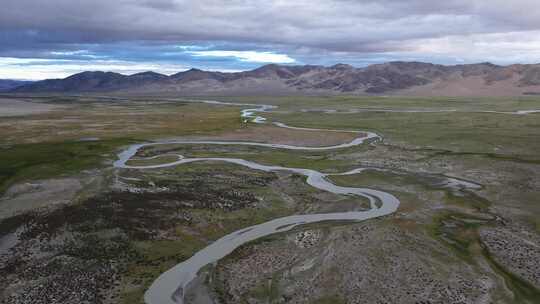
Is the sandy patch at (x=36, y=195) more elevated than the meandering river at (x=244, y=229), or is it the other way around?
the sandy patch at (x=36, y=195)

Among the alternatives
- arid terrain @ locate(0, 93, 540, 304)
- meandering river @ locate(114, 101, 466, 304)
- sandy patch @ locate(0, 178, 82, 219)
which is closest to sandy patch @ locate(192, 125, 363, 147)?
arid terrain @ locate(0, 93, 540, 304)

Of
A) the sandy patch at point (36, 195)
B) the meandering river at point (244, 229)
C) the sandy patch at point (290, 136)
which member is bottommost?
the meandering river at point (244, 229)

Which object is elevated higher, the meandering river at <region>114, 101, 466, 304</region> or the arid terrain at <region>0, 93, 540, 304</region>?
the arid terrain at <region>0, 93, 540, 304</region>

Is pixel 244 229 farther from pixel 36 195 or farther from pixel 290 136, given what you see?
Result: pixel 290 136

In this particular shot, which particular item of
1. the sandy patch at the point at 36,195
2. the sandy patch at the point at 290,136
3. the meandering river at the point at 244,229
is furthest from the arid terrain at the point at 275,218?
the sandy patch at the point at 290,136

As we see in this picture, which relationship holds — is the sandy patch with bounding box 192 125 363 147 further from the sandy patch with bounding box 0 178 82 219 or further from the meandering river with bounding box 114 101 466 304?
the sandy patch with bounding box 0 178 82 219

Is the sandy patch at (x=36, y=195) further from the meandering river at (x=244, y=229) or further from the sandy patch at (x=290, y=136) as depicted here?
the sandy patch at (x=290, y=136)

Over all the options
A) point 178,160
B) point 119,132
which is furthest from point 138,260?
point 119,132

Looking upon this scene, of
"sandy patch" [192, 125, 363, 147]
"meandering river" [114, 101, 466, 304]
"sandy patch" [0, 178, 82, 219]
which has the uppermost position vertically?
"sandy patch" [0, 178, 82, 219]
